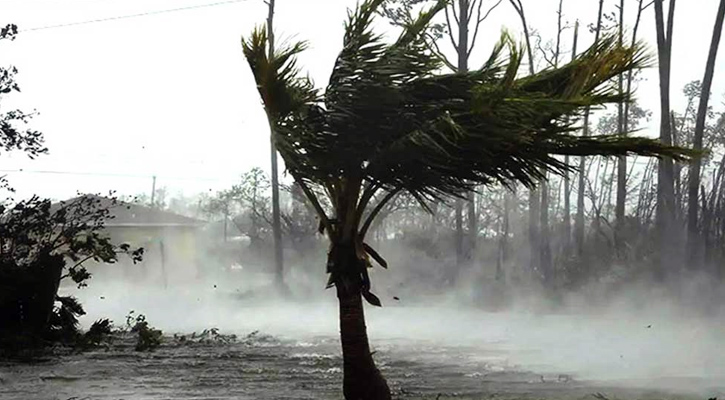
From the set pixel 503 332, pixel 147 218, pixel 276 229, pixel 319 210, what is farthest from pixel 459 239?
pixel 147 218

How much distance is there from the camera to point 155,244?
53781mm

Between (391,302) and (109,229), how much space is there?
82.6ft

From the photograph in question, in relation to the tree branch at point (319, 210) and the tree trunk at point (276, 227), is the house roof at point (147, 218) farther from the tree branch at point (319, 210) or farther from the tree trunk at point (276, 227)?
the tree branch at point (319, 210)

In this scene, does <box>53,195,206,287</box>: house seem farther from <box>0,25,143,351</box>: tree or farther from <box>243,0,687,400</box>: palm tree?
<box>243,0,687,400</box>: palm tree

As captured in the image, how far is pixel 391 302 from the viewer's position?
1229 inches

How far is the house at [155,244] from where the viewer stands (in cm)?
4578

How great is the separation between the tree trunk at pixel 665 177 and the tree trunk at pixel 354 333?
755 inches

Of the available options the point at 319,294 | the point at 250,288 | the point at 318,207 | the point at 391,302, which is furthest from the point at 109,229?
the point at 318,207

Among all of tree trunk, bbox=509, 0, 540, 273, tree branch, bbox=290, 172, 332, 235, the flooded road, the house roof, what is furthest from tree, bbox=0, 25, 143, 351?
the house roof

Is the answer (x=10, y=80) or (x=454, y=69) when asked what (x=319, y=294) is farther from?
(x=454, y=69)

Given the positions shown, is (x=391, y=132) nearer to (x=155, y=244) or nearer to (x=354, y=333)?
(x=354, y=333)

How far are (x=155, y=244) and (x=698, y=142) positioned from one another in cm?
3578

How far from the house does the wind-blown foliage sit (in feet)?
110

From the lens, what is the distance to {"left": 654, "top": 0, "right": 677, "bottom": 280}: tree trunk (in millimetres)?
26734
